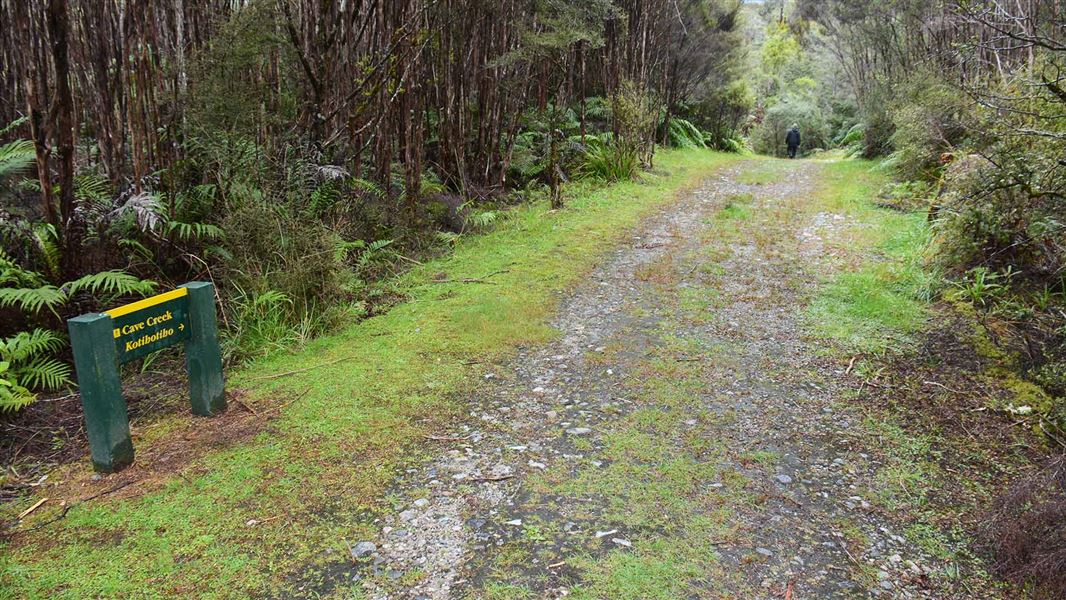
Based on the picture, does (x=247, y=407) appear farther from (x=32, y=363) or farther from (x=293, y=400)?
(x=32, y=363)

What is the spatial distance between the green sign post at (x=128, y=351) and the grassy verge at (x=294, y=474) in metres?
0.26

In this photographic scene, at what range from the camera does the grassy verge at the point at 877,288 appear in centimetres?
566

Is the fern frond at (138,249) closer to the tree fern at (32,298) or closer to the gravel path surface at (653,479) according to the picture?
the tree fern at (32,298)

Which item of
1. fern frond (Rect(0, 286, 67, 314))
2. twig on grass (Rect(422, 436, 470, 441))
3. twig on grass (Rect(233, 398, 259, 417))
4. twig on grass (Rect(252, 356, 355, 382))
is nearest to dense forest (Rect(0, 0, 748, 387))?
fern frond (Rect(0, 286, 67, 314))

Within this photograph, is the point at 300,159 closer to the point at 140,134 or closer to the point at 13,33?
the point at 140,134

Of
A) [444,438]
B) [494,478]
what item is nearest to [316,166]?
[444,438]

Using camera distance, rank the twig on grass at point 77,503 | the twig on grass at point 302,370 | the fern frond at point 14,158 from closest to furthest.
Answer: the twig on grass at point 77,503
the twig on grass at point 302,370
the fern frond at point 14,158

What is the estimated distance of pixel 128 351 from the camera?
12.1 ft

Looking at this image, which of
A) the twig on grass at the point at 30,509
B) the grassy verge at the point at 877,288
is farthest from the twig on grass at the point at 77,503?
→ the grassy verge at the point at 877,288

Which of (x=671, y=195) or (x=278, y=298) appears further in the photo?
(x=671, y=195)

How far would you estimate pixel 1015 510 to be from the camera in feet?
10.4

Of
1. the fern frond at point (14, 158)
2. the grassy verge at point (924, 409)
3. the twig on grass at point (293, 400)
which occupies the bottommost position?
the grassy verge at point (924, 409)

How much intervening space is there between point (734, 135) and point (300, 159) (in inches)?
922

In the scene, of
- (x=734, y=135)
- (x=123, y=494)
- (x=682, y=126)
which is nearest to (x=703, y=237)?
(x=123, y=494)
